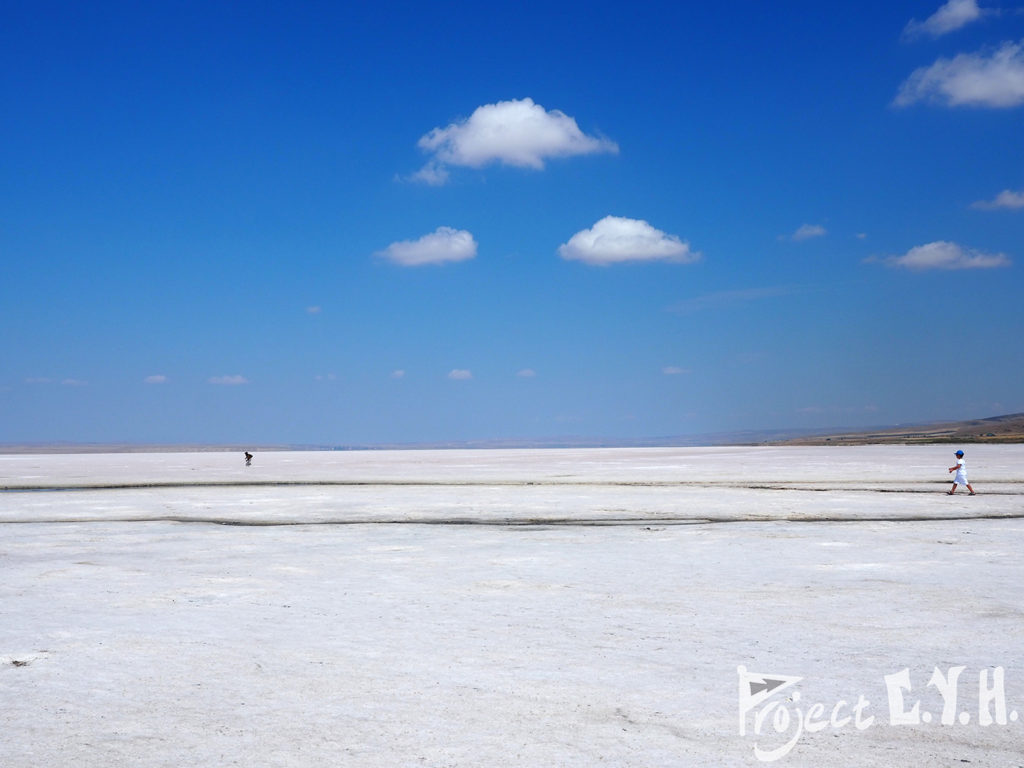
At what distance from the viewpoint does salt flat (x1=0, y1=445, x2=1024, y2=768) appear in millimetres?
5305

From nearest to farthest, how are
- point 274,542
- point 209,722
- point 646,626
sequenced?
point 209,722 → point 646,626 → point 274,542

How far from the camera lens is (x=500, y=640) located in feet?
25.3

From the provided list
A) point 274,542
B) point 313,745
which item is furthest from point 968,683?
point 274,542

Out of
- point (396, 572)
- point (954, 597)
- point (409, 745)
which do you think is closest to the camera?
point (409, 745)

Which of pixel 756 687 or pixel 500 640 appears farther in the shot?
pixel 500 640

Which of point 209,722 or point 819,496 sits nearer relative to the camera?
point 209,722

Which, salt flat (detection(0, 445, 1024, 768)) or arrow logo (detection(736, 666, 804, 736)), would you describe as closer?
salt flat (detection(0, 445, 1024, 768))

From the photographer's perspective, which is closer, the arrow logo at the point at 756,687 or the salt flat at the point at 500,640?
the salt flat at the point at 500,640

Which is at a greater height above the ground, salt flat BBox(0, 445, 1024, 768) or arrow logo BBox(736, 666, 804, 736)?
salt flat BBox(0, 445, 1024, 768)

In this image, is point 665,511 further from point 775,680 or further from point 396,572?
point 775,680

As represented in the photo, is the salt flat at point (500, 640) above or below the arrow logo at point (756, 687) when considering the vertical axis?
above

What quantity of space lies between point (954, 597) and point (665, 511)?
33.1ft

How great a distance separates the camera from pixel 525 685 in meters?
6.39

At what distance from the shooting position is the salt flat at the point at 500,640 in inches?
209
